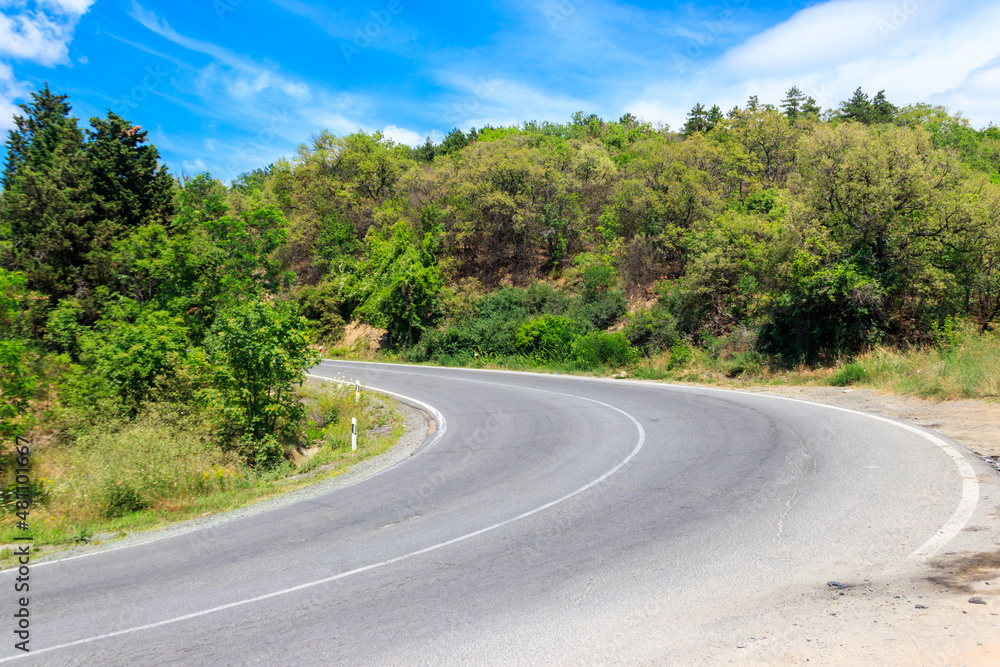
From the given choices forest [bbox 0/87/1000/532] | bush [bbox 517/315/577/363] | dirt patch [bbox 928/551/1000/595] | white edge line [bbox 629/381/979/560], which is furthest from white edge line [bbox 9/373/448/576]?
bush [bbox 517/315/577/363]

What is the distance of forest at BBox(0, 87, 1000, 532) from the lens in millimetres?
14438

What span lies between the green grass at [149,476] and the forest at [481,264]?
19.3 inches

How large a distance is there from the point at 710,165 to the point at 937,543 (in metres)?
30.0

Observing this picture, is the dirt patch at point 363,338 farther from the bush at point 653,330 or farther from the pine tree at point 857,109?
the pine tree at point 857,109

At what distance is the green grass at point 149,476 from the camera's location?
8.62 metres

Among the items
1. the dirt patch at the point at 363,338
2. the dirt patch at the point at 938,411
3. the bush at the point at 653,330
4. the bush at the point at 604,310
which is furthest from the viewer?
the dirt patch at the point at 363,338

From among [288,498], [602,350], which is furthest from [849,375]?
[288,498]

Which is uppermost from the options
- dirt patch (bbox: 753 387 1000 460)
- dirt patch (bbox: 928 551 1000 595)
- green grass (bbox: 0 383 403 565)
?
dirt patch (bbox: 753 387 1000 460)

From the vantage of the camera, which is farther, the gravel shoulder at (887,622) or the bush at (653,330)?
the bush at (653,330)

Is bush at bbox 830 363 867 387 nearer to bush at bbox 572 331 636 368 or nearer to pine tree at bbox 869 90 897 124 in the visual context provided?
bush at bbox 572 331 636 368

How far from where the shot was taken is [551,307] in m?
Result: 32.8

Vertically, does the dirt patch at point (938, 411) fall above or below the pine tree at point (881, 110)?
below

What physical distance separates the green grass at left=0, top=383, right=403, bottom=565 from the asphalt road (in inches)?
61.2

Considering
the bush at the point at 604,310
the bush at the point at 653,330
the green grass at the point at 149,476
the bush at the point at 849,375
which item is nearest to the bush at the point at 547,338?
the bush at the point at 604,310
